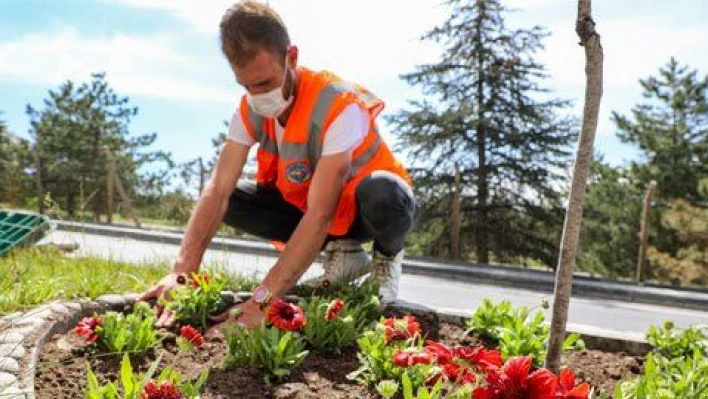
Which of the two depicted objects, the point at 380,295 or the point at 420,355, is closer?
the point at 420,355

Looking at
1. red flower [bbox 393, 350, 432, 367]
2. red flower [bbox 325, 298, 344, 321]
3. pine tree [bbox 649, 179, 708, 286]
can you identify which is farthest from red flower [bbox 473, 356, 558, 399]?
pine tree [bbox 649, 179, 708, 286]

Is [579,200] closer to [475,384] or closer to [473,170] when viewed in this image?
[475,384]

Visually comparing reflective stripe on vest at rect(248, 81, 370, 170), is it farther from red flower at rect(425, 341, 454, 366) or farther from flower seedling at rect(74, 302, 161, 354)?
red flower at rect(425, 341, 454, 366)

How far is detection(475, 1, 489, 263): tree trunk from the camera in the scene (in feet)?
62.9

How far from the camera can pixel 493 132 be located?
19.2m

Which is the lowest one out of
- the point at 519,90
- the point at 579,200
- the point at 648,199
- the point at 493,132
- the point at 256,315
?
the point at 256,315

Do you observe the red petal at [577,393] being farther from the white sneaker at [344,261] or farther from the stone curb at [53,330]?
the white sneaker at [344,261]

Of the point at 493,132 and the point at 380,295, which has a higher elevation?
the point at 493,132

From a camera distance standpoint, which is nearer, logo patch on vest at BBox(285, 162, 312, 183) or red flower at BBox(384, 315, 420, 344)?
red flower at BBox(384, 315, 420, 344)

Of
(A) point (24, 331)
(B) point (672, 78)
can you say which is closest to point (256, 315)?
(A) point (24, 331)

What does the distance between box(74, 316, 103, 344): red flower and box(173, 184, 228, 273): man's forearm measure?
0.73 meters

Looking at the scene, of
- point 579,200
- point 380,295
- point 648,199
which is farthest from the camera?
point 648,199

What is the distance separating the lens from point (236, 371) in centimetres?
256

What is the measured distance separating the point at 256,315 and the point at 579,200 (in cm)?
136
